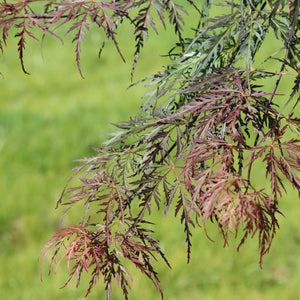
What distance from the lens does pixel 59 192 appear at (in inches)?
165

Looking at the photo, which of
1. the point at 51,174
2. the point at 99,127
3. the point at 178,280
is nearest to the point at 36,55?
Answer: the point at 99,127

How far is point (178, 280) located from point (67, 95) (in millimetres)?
3251

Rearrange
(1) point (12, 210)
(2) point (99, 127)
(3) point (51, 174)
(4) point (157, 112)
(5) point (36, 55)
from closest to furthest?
1. (4) point (157, 112)
2. (1) point (12, 210)
3. (3) point (51, 174)
4. (2) point (99, 127)
5. (5) point (36, 55)

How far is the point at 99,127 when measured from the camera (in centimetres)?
488

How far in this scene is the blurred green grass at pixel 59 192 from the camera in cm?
340

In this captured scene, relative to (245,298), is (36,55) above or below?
above

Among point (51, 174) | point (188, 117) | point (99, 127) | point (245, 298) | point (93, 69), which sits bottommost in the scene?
point (245, 298)

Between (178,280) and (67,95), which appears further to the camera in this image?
(67,95)

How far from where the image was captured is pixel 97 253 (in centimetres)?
106

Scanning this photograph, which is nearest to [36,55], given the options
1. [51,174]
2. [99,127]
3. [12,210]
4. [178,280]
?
[99,127]

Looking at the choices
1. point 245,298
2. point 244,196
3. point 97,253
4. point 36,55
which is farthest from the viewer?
point 36,55

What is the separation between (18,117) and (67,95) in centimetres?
102

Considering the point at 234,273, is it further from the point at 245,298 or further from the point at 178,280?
the point at 178,280

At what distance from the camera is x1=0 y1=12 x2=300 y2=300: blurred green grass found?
3.40 metres
